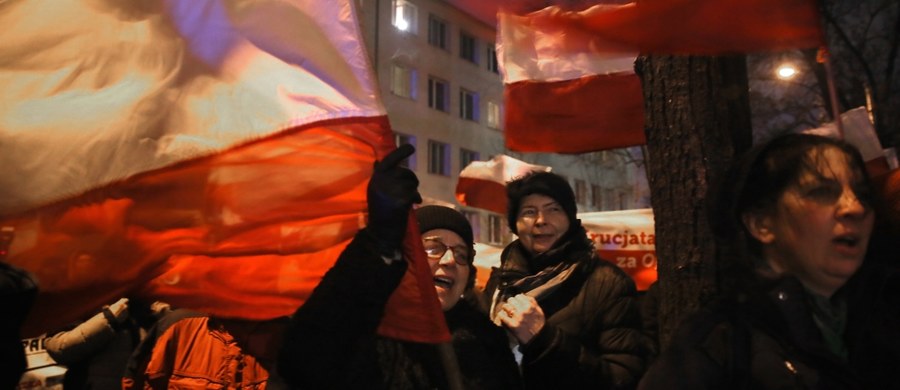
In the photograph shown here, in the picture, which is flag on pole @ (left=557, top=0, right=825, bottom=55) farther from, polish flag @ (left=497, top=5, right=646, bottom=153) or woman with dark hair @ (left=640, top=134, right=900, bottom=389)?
woman with dark hair @ (left=640, top=134, right=900, bottom=389)

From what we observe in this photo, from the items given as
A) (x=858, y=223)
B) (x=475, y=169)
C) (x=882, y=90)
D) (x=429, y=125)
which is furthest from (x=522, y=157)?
(x=858, y=223)

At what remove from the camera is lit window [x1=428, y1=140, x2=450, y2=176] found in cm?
2900

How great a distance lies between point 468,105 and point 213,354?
2904 centimetres

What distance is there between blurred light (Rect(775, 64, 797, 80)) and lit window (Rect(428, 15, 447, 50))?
16.0 meters

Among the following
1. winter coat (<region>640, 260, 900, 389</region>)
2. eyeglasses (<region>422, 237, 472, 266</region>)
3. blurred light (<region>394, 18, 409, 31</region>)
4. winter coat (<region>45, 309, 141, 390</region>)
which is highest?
blurred light (<region>394, 18, 409, 31</region>)

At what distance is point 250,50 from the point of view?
2.42m

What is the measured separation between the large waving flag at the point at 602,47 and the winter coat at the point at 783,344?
1.37 metres

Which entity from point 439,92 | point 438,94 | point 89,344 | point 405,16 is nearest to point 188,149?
point 89,344

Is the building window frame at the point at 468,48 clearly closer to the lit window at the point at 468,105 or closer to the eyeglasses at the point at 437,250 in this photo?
the lit window at the point at 468,105

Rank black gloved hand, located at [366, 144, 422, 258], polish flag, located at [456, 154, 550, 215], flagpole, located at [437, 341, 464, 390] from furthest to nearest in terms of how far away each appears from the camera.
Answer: polish flag, located at [456, 154, 550, 215] < flagpole, located at [437, 341, 464, 390] < black gloved hand, located at [366, 144, 422, 258]

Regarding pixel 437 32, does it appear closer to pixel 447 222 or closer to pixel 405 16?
pixel 405 16

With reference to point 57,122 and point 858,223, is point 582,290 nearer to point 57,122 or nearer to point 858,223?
point 858,223

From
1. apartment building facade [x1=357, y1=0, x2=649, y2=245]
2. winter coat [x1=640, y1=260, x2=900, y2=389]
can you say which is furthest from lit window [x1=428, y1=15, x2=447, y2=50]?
winter coat [x1=640, y1=260, x2=900, y2=389]

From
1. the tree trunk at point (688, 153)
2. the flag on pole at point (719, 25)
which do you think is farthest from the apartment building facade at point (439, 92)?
the flag on pole at point (719, 25)
